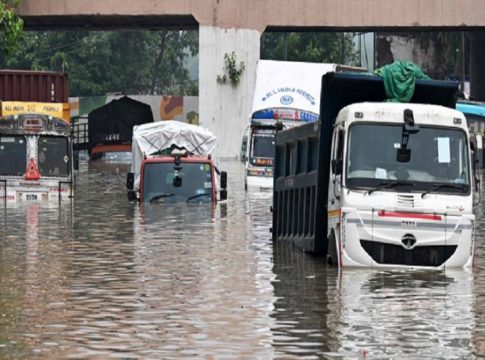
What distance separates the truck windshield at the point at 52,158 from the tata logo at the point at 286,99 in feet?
30.5

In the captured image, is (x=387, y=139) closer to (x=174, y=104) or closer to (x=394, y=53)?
(x=174, y=104)

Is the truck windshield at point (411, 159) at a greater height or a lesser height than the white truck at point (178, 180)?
greater

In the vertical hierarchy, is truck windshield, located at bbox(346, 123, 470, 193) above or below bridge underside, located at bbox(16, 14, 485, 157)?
below

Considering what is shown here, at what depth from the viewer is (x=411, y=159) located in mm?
20875

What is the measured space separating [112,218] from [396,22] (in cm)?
3078

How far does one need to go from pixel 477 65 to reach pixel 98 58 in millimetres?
38449

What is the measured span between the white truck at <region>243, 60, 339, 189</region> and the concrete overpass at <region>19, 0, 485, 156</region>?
13349 millimetres

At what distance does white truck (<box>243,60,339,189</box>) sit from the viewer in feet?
158

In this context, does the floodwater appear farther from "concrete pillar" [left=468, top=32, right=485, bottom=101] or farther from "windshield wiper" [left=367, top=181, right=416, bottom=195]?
"concrete pillar" [left=468, top=32, right=485, bottom=101]

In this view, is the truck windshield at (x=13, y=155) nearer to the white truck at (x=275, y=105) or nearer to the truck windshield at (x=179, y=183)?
the truck windshield at (x=179, y=183)

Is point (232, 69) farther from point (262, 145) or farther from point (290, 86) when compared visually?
point (290, 86)

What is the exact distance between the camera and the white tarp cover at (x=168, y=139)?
42.9 meters

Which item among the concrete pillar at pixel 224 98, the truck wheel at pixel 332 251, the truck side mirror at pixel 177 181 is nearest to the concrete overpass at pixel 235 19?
the concrete pillar at pixel 224 98

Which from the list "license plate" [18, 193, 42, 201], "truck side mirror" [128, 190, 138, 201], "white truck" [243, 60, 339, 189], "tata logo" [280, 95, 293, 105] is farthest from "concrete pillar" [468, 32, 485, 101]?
"license plate" [18, 193, 42, 201]
